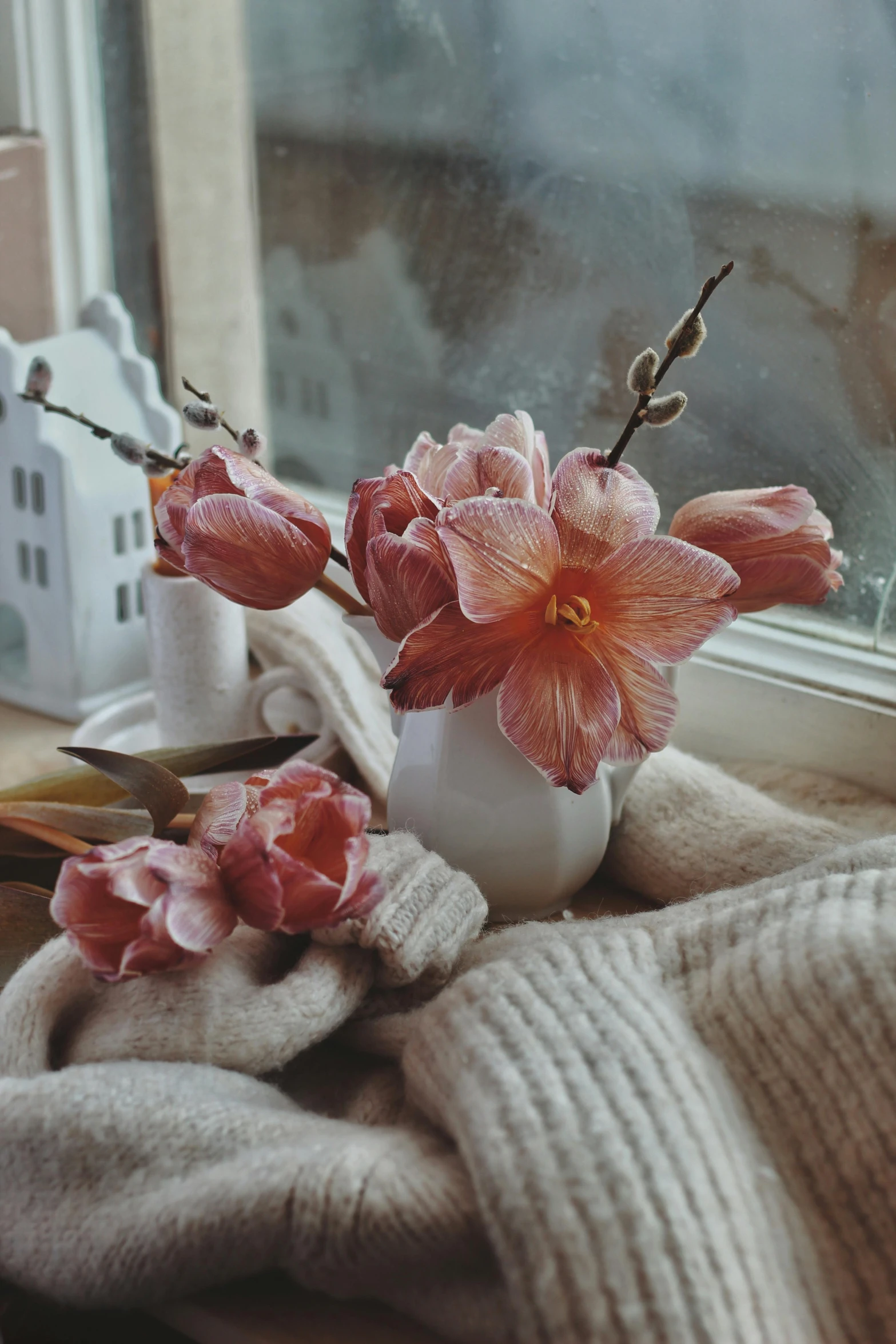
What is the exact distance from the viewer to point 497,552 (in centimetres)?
49

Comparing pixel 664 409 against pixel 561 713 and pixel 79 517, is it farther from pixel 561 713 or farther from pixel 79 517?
pixel 79 517

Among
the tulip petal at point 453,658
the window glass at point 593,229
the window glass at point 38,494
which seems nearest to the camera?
the tulip petal at point 453,658

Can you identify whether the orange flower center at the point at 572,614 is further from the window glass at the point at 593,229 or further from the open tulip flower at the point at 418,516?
the window glass at the point at 593,229

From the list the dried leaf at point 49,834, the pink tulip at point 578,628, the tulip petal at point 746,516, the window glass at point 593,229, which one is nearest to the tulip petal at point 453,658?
the pink tulip at point 578,628

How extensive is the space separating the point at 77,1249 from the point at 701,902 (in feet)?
0.96

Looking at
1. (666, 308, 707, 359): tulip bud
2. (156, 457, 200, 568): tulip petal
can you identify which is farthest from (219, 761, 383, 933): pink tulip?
(666, 308, 707, 359): tulip bud

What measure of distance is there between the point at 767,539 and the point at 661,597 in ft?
0.31

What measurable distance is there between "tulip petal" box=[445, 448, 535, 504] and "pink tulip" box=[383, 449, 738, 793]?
0.06 feet

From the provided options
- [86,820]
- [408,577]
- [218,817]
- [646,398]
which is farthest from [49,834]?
[646,398]

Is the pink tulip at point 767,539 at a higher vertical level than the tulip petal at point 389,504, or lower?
lower

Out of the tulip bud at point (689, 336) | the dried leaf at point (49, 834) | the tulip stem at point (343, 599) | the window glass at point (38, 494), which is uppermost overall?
the tulip bud at point (689, 336)

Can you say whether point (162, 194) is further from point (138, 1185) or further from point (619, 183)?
point (138, 1185)

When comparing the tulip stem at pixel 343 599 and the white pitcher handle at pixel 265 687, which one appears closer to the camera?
the tulip stem at pixel 343 599

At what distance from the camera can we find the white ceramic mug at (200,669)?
0.73m
